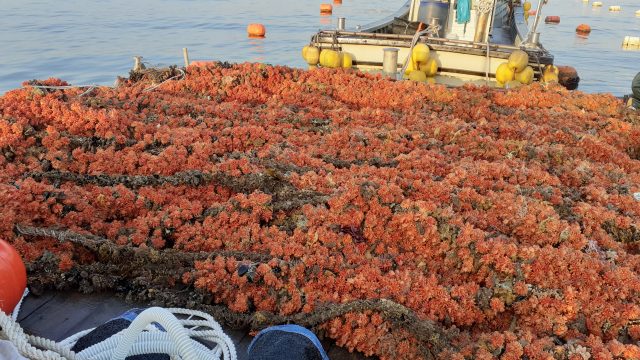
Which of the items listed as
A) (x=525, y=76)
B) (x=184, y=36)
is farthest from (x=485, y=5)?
(x=184, y=36)

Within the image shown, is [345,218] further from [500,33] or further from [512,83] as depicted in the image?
[500,33]

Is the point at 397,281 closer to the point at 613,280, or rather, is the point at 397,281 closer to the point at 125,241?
the point at 613,280

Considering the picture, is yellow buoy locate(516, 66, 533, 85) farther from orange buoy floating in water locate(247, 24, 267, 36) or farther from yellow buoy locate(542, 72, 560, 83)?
orange buoy floating in water locate(247, 24, 267, 36)

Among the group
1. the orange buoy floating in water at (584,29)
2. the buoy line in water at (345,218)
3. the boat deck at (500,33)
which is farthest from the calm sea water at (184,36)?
the buoy line in water at (345,218)

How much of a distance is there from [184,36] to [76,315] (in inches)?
825

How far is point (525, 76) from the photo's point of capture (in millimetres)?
7609

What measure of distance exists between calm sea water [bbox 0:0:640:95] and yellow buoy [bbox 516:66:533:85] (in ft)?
26.1

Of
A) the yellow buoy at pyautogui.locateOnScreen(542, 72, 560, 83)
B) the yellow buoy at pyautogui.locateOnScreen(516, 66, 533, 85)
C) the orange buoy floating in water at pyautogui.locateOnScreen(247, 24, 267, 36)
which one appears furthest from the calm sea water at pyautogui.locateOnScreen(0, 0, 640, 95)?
the yellow buoy at pyautogui.locateOnScreen(516, 66, 533, 85)

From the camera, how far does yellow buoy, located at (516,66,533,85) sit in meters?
7.61

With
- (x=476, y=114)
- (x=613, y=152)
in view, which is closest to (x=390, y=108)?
(x=476, y=114)

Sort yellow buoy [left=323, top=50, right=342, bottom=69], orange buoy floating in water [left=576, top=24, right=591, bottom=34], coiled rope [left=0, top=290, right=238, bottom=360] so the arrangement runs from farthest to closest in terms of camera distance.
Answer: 1. orange buoy floating in water [left=576, top=24, right=591, bottom=34]
2. yellow buoy [left=323, top=50, right=342, bottom=69]
3. coiled rope [left=0, top=290, right=238, bottom=360]

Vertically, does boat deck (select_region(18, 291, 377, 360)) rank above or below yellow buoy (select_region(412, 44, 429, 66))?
below

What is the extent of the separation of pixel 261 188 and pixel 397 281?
1.48 metres

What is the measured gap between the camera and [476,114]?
17.8ft
